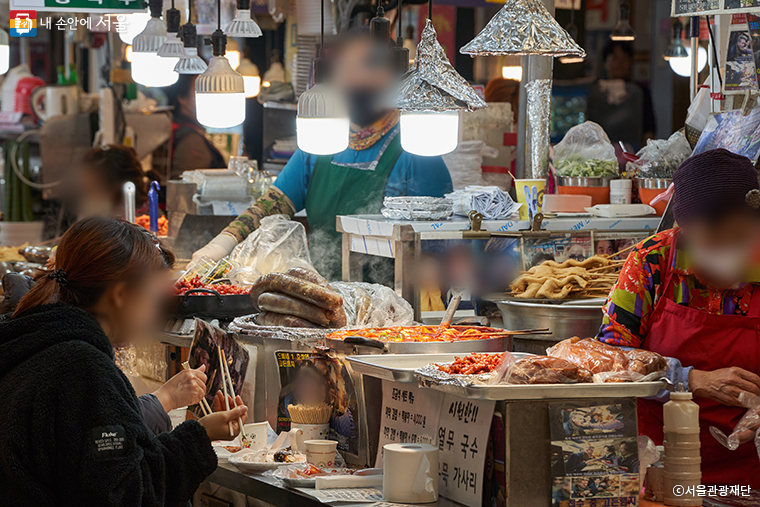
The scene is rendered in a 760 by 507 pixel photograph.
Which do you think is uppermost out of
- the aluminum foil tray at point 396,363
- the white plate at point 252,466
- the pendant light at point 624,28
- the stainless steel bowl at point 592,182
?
the pendant light at point 624,28

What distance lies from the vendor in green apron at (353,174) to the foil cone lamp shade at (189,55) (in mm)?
904

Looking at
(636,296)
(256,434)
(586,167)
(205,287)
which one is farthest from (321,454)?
(586,167)

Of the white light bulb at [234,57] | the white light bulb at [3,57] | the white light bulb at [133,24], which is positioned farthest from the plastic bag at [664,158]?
the white light bulb at [234,57]

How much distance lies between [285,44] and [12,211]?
3.58m

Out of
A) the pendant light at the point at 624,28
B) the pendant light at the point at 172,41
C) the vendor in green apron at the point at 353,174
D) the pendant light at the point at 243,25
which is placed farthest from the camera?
the pendant light at the point at 624,28

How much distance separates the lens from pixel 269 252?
4172 mm

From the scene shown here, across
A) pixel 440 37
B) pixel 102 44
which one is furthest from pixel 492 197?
pixel 102 44

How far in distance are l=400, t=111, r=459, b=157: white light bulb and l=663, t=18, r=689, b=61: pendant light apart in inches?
286

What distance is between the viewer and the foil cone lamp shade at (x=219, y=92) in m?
4.55

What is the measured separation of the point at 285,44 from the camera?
10.7m

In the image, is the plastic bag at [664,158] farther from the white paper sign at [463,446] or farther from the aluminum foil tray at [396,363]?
the white paper sign at [463,446]

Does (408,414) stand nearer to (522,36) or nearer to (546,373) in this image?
(546,373)

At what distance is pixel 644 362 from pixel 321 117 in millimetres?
1785

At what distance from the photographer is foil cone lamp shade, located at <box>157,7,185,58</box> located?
16.9 ft
